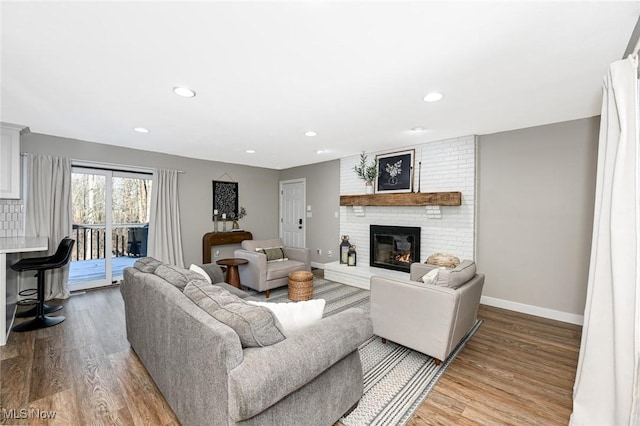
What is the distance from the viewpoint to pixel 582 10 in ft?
4.68

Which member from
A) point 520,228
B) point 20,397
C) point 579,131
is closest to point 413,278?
point 520,228

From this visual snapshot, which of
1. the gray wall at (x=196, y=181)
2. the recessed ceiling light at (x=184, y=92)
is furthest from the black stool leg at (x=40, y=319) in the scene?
the recessed ceiling light at (x=184, y=92)

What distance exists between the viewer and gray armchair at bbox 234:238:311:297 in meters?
4.02

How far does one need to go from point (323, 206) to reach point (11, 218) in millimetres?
4734

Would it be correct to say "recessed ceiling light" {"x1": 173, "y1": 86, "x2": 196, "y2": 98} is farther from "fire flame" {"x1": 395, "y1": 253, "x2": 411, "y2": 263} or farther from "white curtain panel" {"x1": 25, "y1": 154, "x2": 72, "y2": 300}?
"fire flame" {"x1": 395, "y1": 253, "x2": 411, "y2": 263}

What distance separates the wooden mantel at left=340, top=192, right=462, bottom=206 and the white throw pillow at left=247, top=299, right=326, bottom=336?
9.79ft

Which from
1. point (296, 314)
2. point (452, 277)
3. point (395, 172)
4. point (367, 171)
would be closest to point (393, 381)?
point (452, 277)

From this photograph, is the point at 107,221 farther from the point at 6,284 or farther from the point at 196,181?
the point at 6,284

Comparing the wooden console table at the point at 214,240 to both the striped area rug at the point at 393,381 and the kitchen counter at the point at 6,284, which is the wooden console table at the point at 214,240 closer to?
the kitchen counter at the point at 6,284

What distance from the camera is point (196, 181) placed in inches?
210

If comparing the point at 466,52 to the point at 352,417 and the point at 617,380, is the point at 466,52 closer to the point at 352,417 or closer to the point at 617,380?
the point at 617,380

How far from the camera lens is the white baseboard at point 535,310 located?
313 centimetres

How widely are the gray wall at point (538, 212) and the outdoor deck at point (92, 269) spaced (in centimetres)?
570
